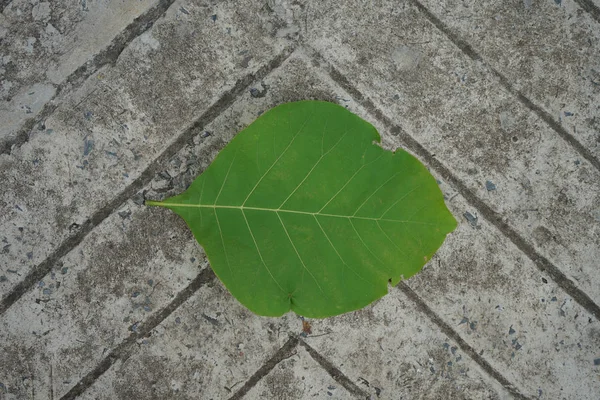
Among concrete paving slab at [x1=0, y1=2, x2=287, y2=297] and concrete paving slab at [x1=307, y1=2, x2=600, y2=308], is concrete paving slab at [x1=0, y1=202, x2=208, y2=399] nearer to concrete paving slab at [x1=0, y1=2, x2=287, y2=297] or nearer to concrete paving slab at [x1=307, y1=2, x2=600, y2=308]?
concrete paving slab at [x1=0, y1=2, x2=287, y2=297]

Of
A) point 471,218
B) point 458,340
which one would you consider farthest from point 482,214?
point 458,340

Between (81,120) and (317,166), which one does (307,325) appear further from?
(81,120)

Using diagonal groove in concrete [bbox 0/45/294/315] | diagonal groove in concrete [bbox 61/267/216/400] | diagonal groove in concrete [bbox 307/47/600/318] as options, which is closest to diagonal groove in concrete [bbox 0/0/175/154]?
diagonal groove in concrete [bbox 0/45/294/315]

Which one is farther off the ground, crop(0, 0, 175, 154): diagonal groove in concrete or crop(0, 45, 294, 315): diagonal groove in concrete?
crop(0, 0, 175, 154): diagonal groove in concrete

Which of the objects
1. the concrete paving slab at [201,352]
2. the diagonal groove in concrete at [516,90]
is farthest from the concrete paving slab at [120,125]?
the diagonal groove in concrete at [516,90]

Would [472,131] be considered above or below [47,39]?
below

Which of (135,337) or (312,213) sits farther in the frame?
(135,337)

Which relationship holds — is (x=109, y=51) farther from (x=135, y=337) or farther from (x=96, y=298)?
(x=135, y=337)

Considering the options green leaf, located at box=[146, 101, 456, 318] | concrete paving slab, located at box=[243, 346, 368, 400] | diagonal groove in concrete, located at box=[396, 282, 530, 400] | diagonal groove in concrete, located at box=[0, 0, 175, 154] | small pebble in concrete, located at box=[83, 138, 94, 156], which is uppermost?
diagonal groove in concrete, located at box=[0, 0, 175, 154]
